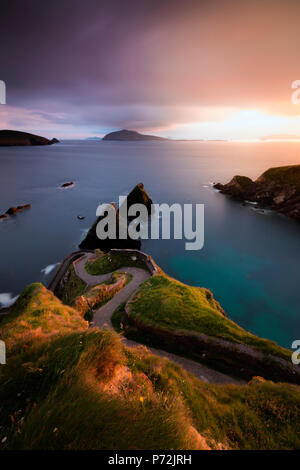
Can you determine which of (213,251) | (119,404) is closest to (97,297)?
(119,404)

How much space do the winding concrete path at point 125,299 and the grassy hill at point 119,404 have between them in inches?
156

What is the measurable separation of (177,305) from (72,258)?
23026 mm

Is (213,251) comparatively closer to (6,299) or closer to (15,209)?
(6,299)

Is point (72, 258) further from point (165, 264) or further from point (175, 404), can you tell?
point (175, 404)

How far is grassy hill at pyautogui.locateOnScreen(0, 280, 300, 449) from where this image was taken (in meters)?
3.70

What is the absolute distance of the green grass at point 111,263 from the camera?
29.0 m

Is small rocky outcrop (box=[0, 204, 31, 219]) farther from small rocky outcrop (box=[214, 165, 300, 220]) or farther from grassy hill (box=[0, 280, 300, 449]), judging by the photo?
small rocky outcrop (box=[214, 165, 300, 220])

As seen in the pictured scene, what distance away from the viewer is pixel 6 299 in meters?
28.9

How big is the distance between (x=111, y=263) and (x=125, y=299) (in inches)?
366

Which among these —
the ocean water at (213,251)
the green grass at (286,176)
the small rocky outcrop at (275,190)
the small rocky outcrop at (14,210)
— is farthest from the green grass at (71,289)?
the green grass at (286,176)

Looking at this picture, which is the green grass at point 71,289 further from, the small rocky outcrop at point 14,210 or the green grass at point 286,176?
the green grass at point 286,176

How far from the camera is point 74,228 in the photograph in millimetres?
52219
